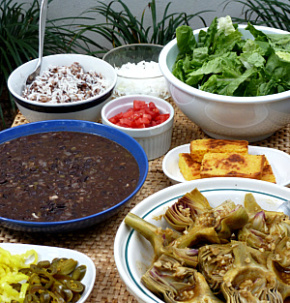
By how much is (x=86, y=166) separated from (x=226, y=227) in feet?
2.08

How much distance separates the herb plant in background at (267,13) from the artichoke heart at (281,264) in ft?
8.52

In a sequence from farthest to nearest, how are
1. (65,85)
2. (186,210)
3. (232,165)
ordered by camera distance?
1. (65,85)
2. (232,165)
3. (186,210)

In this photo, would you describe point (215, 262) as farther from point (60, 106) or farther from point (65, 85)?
point (65, 85)

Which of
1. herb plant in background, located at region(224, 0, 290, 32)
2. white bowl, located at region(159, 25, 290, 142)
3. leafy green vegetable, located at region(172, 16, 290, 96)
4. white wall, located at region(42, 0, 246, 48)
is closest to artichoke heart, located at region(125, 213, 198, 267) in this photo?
white bowl, located at region(159, 25, 290, 142)

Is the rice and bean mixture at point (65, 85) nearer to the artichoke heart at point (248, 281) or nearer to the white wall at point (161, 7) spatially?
the artichoke heart at point (248, 281)

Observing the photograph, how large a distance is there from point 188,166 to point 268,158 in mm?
334

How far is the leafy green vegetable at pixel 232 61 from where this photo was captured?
6.55ft

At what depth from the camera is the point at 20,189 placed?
1688 mm

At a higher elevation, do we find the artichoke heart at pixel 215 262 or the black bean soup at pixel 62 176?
the artichoke heart at pixel 215 262

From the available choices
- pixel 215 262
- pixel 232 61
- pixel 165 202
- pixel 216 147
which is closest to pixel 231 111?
pixel 216 147

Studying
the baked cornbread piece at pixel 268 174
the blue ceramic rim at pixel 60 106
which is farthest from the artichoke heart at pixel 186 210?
the blue ceramic rim at pixel 60 106

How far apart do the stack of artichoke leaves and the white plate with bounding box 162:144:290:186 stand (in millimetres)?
420

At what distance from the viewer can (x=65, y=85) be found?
7.28 feet

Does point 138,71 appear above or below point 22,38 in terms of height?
above
